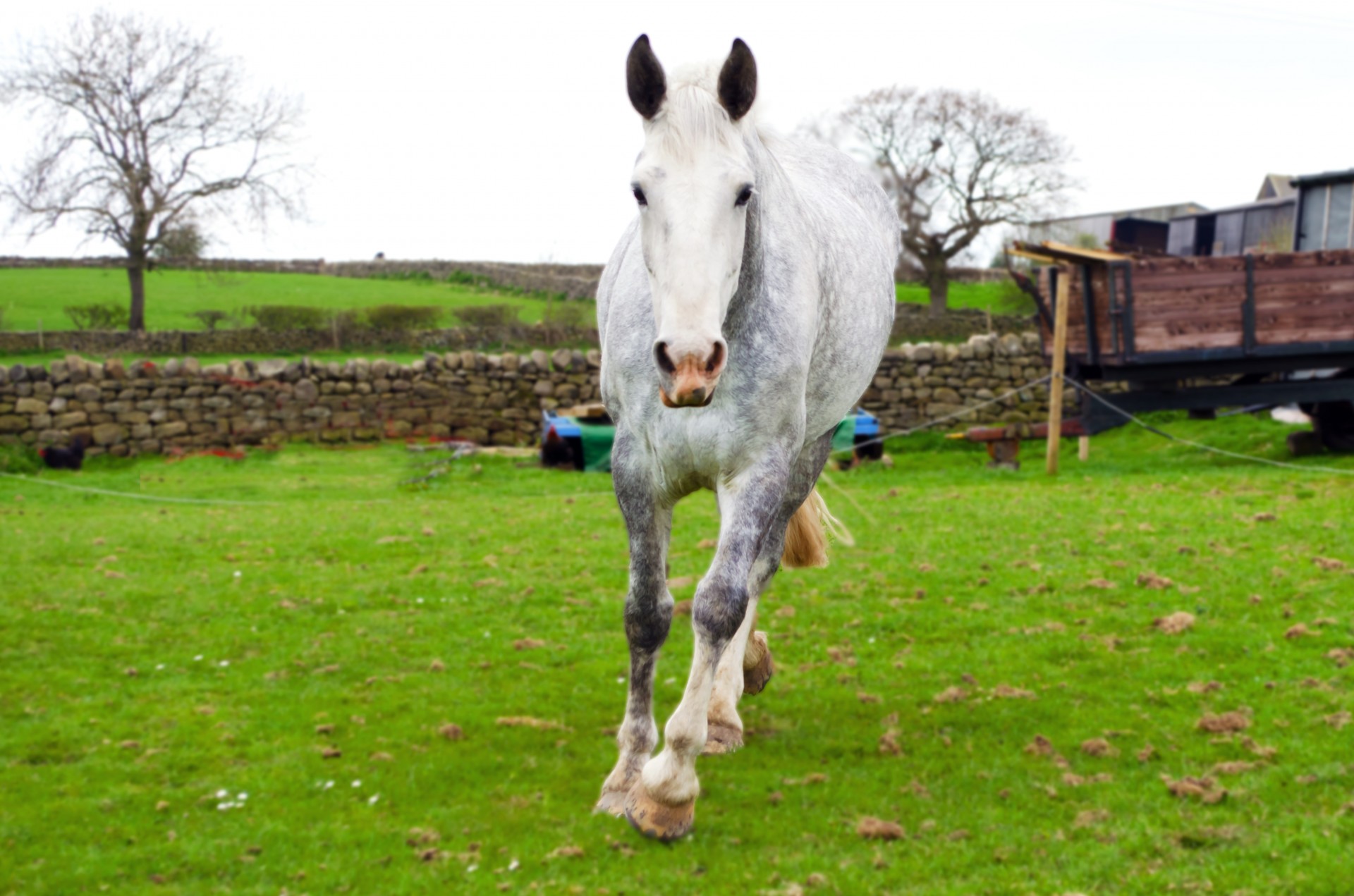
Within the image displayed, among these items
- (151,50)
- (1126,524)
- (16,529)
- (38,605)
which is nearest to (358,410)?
(16,529)

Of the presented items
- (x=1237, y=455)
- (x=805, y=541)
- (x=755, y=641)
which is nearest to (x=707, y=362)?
(x=755, y=641)

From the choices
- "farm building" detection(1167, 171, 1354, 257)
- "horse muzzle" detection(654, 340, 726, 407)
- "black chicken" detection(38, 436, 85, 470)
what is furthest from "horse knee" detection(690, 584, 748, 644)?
"black chicken" detection(38, 436, 85, 470)

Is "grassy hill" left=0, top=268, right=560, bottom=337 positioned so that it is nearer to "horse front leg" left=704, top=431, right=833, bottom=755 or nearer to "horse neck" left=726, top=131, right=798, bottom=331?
"horse front leg" left=704, top=431, right=833, bottom=755

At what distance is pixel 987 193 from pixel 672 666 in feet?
98.6

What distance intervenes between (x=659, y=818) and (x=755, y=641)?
1184 millimetres

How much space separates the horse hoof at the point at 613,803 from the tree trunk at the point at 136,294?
30.1 metres

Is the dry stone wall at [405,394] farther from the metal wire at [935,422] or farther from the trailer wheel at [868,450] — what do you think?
the trailer wheel at [868,450]

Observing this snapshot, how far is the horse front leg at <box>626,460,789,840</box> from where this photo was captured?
2965 millimetres

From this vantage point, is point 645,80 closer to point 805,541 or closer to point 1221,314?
point 805,541

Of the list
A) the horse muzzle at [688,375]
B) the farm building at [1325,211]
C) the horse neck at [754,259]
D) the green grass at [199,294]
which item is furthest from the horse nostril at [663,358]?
the green grass at [199,294]

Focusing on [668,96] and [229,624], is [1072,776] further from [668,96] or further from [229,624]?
[229,624]

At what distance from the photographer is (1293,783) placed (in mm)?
5344

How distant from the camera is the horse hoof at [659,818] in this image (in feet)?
9.66

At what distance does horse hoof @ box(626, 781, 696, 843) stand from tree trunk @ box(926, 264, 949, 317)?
32589 millimetres
